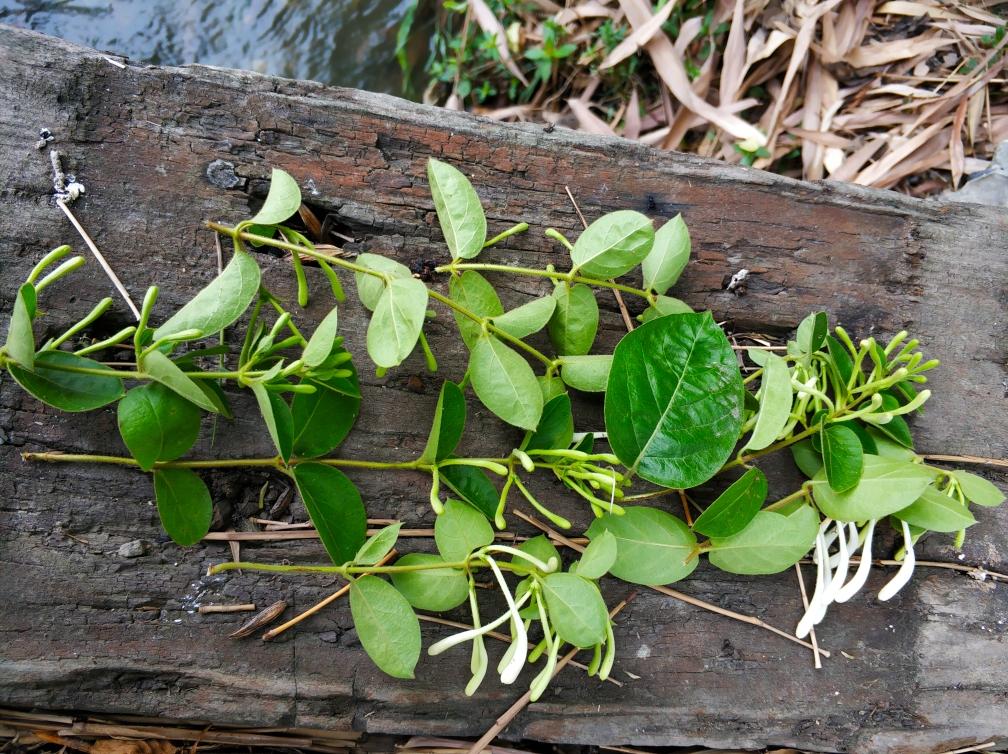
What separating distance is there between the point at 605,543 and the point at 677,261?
42 cm

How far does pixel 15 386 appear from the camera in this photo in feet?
2.78

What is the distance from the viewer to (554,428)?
885mm

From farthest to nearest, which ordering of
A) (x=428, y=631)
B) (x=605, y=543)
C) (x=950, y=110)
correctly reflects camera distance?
(x=950, y=110)
(x=428, y=631)
(x=605, y=543)

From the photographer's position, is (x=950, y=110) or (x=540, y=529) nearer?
(x=540, y=529)

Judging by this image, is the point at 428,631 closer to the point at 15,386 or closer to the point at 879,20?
the point at 15,386

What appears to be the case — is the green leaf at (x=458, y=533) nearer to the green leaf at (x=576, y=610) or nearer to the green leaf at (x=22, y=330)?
the green leaf at (x=576, y=610)

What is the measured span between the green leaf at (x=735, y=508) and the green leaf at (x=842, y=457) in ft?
0.35

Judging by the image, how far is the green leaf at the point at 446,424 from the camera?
829 mm

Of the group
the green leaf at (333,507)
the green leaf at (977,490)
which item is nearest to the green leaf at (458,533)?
the green leaf at (333,507)

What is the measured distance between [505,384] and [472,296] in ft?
0.50

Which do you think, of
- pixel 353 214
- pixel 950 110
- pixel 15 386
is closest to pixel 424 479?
pixel 353 214

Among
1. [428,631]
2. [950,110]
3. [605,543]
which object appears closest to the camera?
[605,543]

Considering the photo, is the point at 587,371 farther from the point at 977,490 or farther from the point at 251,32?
the point at 251,32

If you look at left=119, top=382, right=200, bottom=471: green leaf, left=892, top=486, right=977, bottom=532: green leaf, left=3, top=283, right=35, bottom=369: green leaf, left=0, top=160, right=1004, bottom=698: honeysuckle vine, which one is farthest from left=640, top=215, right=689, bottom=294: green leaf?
left=3, top=283, right=35, bottom=369: green leaf
